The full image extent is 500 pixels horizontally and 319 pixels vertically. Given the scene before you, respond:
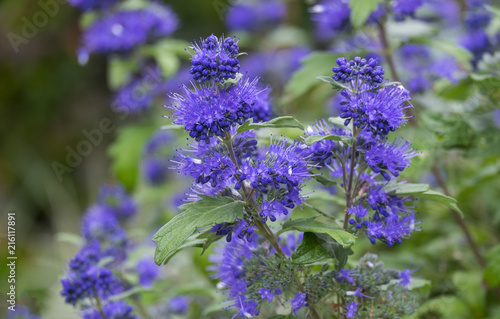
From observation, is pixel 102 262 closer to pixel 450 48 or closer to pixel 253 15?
pixel 450 48

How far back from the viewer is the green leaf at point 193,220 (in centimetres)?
140

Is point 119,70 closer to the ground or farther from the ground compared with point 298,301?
farther from the ground

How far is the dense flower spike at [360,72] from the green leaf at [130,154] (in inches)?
81.4

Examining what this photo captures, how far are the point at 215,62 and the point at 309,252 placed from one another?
0.60 metres

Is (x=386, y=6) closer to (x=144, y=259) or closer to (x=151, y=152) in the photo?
(x=144, y=259)

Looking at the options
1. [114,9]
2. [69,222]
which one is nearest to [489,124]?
[114,9]

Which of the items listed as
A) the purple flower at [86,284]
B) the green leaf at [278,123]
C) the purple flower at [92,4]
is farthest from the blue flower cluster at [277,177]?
the purple flower at [92,4]

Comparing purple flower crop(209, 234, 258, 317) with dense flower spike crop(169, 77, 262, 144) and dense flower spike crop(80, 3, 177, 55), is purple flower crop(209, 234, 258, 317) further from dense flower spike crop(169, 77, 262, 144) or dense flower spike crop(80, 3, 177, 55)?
dense flower spike crop(80, 3, 177, 55)

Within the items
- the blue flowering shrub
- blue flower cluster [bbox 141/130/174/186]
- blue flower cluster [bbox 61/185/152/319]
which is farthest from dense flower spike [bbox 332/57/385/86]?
blue flower cluster [bbox 141/130/174/186]

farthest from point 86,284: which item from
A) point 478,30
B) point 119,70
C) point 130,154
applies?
point 478,30

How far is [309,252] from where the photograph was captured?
5.03 ft

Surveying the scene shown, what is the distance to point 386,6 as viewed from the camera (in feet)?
8.71

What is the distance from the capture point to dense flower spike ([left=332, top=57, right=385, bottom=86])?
1.52 meters

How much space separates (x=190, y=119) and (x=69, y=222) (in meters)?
4.84
